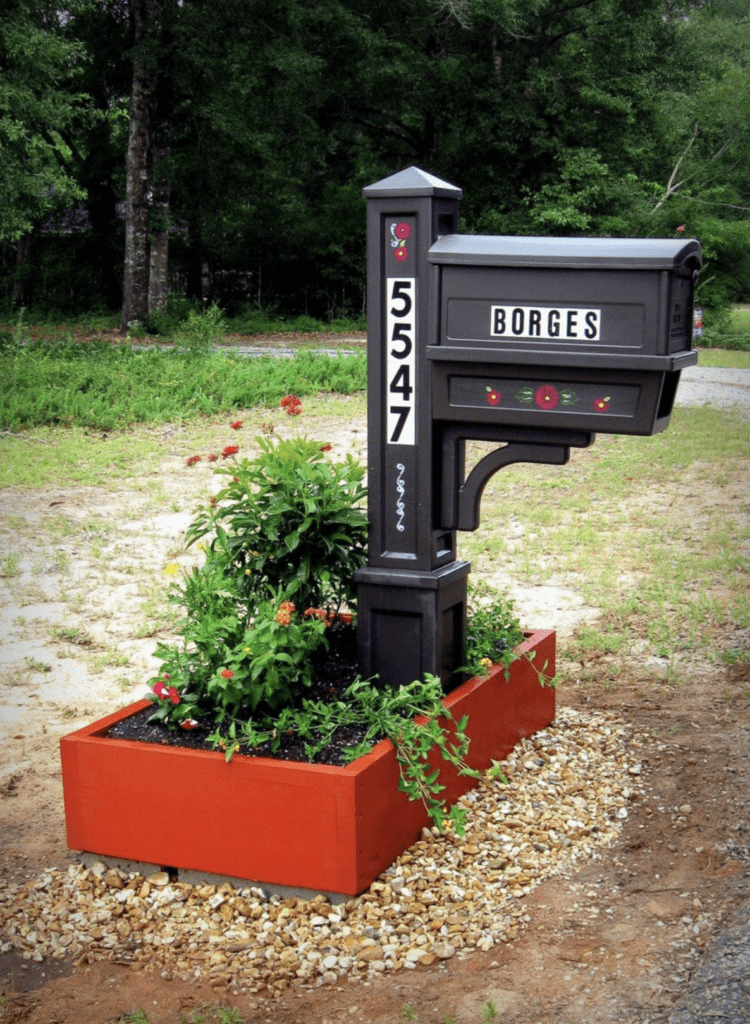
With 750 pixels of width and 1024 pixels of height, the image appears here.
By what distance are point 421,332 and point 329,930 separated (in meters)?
1.81

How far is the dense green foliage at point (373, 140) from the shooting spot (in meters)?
21.2

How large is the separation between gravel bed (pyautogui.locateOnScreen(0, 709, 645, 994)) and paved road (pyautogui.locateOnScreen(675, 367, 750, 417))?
9573 millimetres

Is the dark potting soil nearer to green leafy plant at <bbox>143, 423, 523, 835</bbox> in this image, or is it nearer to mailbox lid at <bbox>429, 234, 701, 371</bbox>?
green leafy plant at <bbox>143, 423, 523, 835</bbox>

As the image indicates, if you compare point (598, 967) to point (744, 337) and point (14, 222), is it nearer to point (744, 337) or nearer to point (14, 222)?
point (14, 222)

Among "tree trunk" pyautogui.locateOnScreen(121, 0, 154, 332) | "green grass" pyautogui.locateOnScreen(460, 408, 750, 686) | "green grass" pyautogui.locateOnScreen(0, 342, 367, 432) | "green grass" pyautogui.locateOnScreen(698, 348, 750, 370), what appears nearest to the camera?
"green grass" pyautogui.locateOnScreen(460, 408, 750, 686)

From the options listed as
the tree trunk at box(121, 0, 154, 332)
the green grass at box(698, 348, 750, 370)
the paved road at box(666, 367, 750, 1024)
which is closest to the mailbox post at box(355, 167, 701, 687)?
the paved road at box(666, 367, 750, 1024)

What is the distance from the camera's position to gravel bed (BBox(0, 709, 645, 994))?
2988 mm

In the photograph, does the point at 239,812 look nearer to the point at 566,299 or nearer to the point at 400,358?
the point at 400,358

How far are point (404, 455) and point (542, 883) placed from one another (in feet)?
4.58

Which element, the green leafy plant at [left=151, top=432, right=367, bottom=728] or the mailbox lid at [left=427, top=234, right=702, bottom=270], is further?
the green leafy plant at [left=151, top=432, right=367, bottom=728]

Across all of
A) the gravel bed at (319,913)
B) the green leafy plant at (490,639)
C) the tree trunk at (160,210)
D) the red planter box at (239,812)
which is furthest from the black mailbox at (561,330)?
the tree trunk at (160,210)

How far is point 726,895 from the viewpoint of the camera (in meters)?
3.28

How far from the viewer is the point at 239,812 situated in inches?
128

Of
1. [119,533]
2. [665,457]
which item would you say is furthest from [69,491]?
[665,457]
